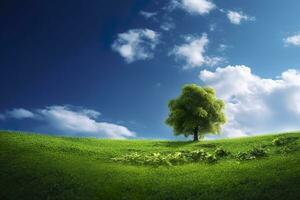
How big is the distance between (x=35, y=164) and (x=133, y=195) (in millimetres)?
15570

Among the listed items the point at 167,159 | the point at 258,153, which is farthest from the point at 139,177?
the point at 258,153

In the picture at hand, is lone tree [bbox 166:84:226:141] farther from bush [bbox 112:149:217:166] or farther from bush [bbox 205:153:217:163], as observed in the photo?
bush [bbox 205:153:217:163]

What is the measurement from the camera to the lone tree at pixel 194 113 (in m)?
88.3

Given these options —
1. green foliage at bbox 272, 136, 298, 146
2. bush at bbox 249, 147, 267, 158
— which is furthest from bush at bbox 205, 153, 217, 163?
green foliage at bbox 272, 136, 298, 146

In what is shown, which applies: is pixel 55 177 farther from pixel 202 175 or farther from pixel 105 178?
pixel 202 175

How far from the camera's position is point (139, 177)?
147ft

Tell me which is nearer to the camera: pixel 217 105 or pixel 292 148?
pixel 292 148

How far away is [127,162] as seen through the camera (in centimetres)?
5484

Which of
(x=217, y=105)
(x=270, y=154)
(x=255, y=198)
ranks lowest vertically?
(x=255, y=198)

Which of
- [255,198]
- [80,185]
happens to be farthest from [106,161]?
[255,198]

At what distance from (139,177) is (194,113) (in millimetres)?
43551

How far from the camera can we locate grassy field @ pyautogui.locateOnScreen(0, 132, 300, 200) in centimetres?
3878

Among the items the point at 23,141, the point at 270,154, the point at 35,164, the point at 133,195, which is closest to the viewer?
the point at 133,195

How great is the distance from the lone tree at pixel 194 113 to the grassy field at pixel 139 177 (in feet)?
94.6
